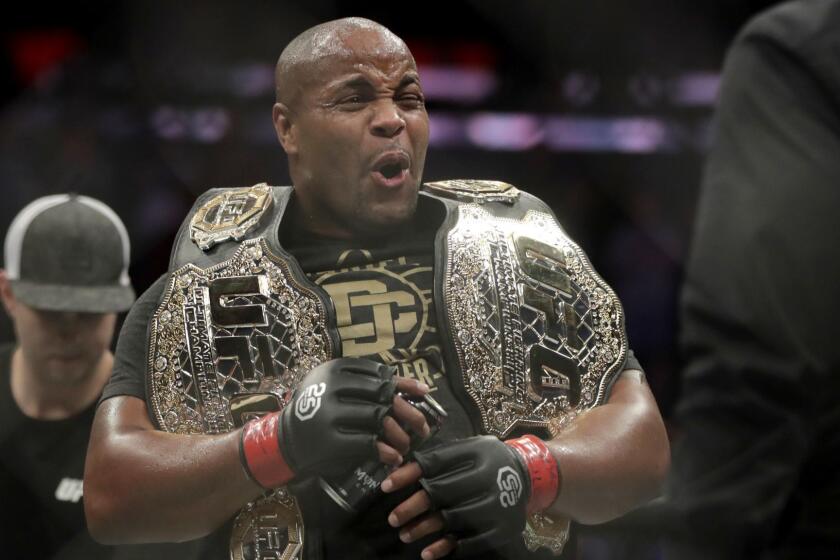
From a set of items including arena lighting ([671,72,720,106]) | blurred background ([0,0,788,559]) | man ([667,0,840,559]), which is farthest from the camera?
arena lighting ([671,72,720,106])

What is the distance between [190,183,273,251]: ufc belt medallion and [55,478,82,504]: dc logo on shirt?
69 cm

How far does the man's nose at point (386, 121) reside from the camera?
4.84ft

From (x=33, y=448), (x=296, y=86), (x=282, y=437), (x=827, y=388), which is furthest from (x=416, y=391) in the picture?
(x=33, y=448)

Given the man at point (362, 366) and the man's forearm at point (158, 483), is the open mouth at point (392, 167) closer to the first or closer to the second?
the man at point (362, 366)

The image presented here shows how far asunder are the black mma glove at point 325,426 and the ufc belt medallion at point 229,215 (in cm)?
32

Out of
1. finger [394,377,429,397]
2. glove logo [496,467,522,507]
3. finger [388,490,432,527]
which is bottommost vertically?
finger [388,490,432,527]

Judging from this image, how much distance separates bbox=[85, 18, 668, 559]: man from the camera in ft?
4.39

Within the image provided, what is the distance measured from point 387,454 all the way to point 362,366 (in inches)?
4.6

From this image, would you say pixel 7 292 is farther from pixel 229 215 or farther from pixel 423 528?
pixel 423 528

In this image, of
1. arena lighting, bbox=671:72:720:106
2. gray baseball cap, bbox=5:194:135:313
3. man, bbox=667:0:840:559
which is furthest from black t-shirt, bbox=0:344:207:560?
man, bbox=667:0:840:559

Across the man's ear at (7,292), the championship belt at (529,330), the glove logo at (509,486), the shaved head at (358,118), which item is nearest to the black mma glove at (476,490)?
the glove logo at (509,486)

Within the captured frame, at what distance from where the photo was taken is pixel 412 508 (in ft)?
4.36

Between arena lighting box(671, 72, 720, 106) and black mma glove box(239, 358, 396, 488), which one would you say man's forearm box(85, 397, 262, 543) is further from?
arena lighting box(671, 72, 720, 106)

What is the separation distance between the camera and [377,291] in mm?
1520
